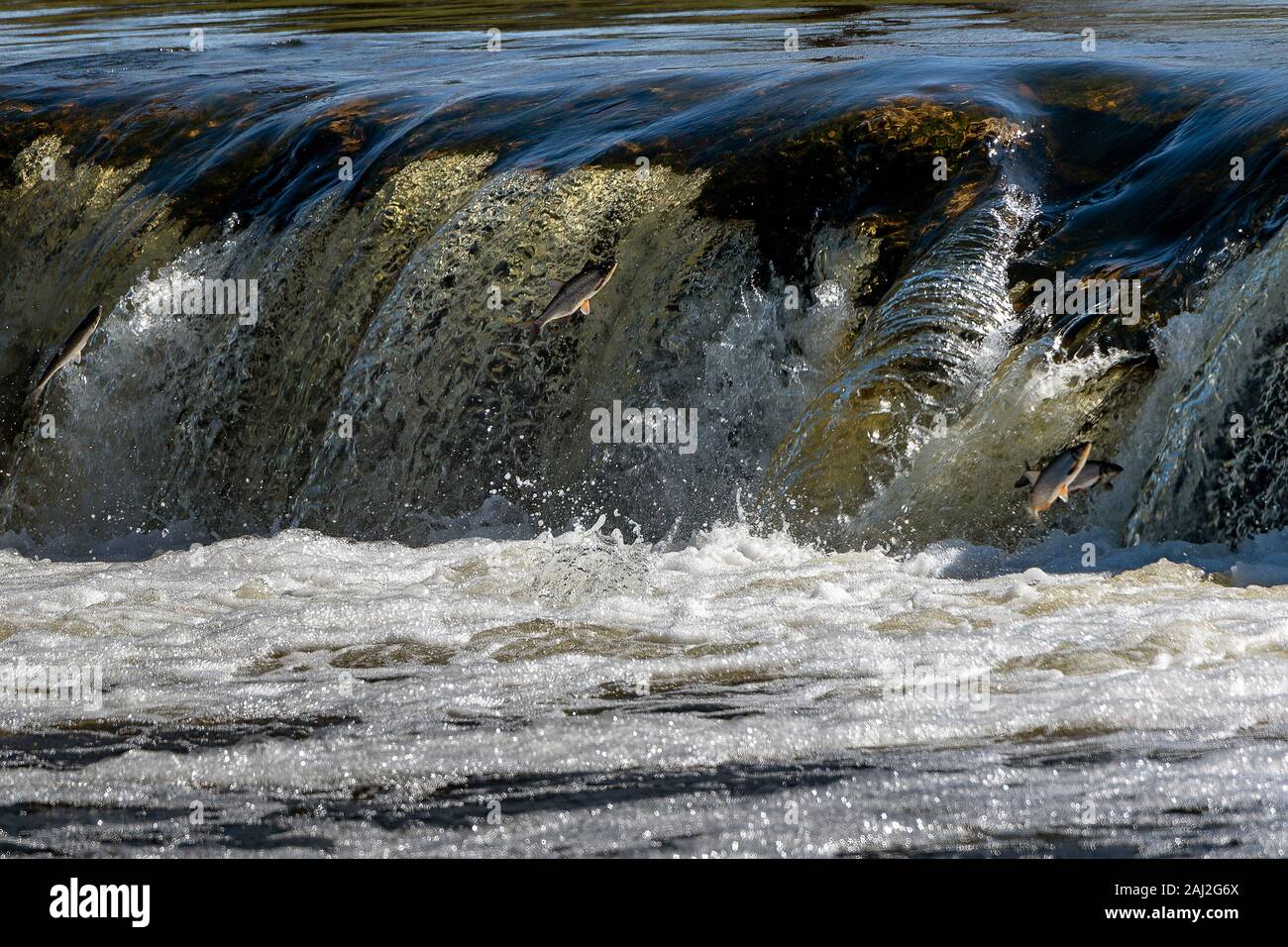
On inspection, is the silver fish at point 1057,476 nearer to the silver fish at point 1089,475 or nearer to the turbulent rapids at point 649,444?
the silver fish at point 1089,475

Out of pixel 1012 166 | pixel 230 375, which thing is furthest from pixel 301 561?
pixel 1012 166

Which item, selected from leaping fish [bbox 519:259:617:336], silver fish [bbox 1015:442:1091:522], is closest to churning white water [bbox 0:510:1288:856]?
silver fish [bbox 1015:442:1091:522]

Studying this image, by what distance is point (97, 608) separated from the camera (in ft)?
22.5

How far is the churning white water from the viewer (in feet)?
13.9

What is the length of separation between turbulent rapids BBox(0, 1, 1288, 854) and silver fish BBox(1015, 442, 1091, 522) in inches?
12.6

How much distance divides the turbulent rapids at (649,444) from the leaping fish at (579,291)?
58 centimetres
